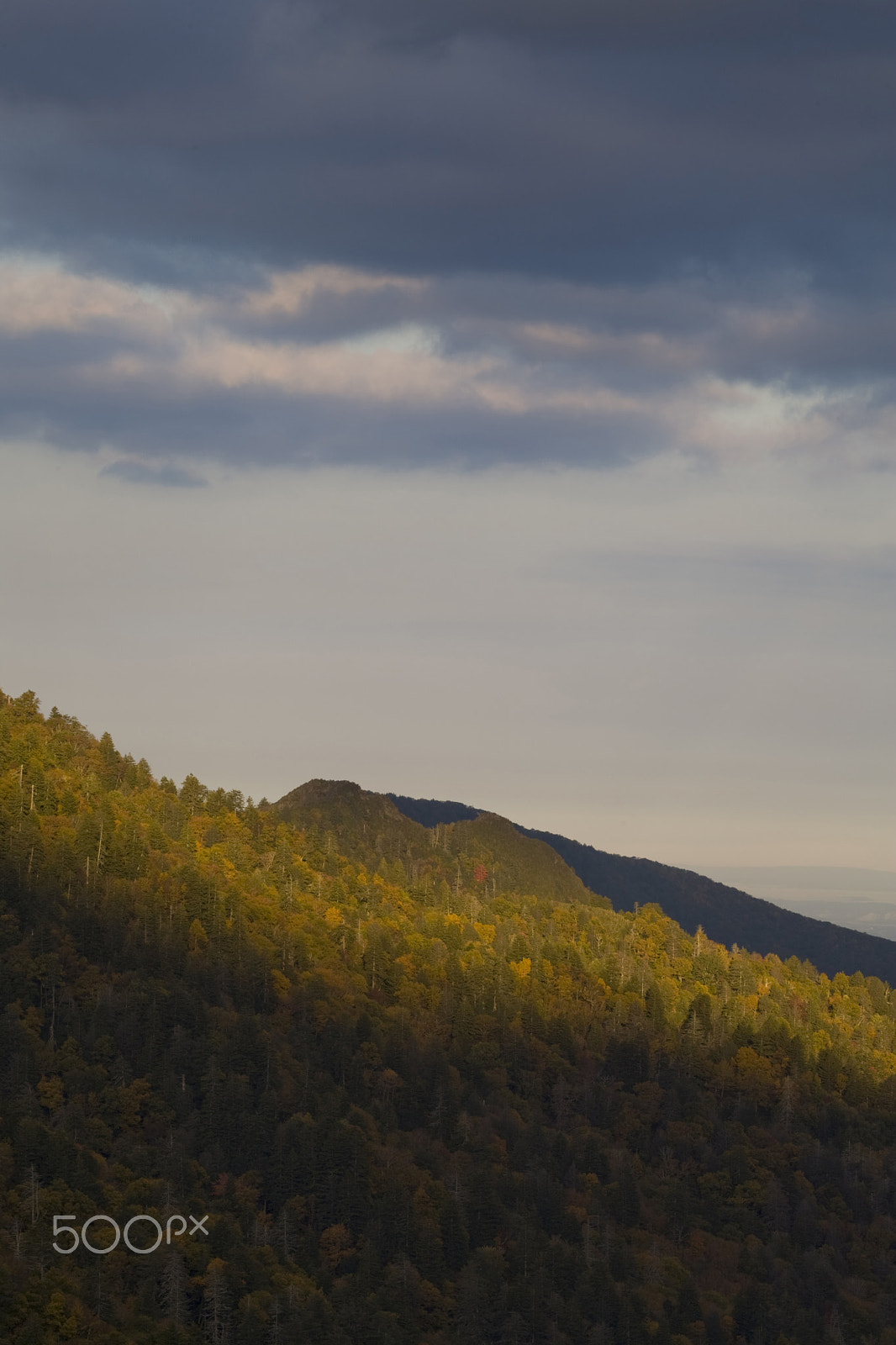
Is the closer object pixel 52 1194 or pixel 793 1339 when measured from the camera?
pixel 52 1194

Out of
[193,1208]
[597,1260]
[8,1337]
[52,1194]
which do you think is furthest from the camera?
[597,1260]

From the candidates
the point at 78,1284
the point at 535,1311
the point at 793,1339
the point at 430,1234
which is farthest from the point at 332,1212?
the point at 793,1339

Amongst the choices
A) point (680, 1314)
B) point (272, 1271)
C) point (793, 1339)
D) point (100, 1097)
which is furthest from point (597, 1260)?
point (100, 1097)

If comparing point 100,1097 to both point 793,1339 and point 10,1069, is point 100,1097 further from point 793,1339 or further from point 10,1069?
point 793,1339

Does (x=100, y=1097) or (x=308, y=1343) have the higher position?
(x=100, y=1097)

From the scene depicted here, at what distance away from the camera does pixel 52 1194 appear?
16725 cm

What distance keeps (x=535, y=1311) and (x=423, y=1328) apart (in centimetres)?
1272

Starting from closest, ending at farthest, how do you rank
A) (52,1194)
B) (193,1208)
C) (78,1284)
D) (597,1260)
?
1. (78,1284)
2. (52,1194)
3. (193,1208)
4. (597,1260)

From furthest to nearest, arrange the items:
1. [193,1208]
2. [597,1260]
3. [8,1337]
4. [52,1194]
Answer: [597,1260] → [193,1208] → [52,1194] → [8,1337]

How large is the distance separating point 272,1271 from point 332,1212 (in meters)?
21.2

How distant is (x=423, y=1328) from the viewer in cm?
17388

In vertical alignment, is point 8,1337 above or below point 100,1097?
below

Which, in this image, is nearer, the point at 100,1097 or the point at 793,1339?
the point at 793,1339

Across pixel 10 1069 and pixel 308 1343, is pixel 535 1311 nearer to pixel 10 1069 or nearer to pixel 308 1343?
pixel 308 1343
